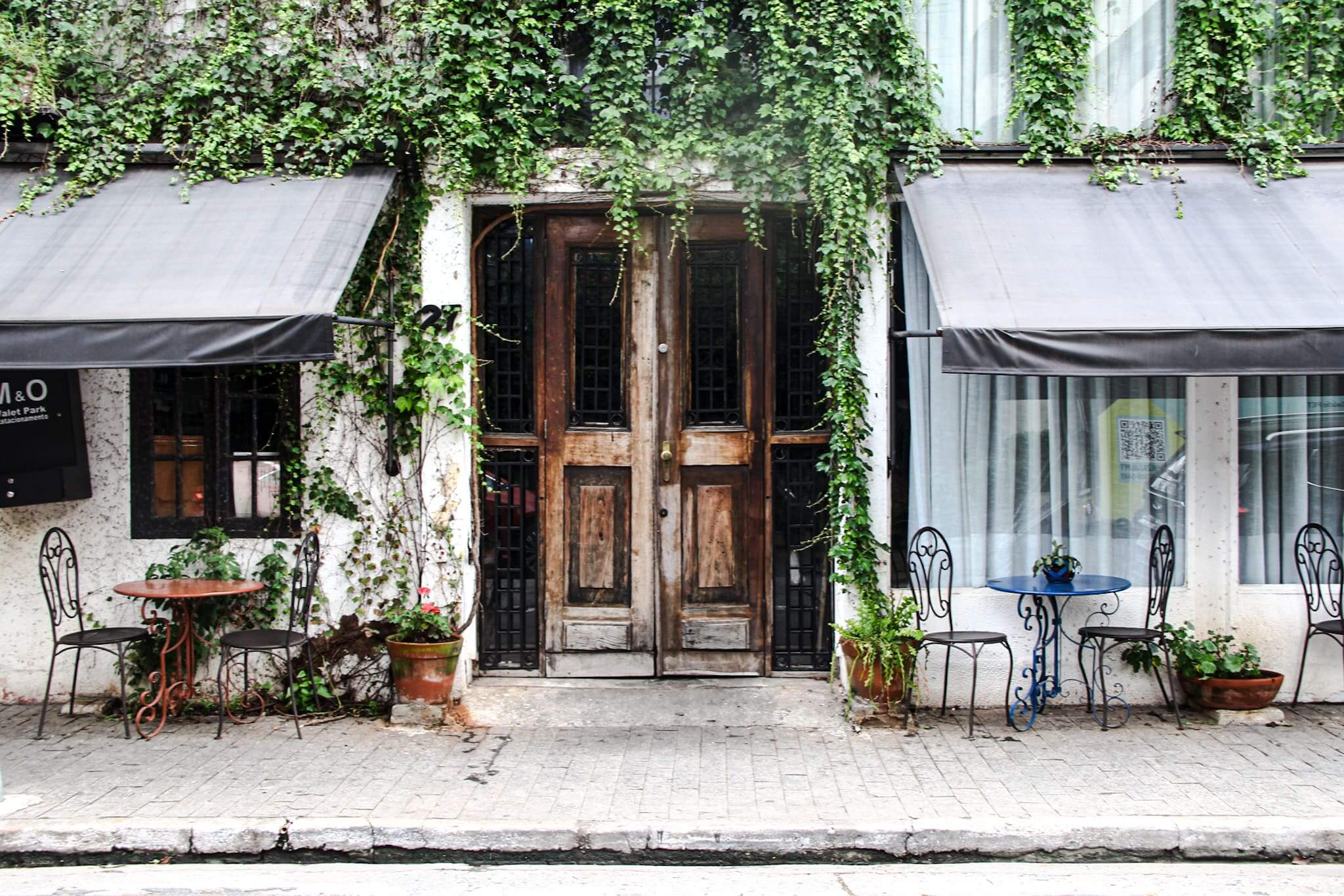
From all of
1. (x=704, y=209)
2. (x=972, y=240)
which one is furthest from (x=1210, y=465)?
(x=704, y=209)

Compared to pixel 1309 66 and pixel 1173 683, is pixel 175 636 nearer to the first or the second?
pixel 1173 683

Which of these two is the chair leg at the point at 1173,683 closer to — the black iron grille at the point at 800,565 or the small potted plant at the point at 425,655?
the black iron grille at the point at 800,565

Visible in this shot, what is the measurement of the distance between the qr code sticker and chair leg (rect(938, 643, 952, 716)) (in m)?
1.74

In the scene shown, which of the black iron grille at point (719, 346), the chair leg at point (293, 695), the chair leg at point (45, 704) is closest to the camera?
the chair leg at point (45, 704)

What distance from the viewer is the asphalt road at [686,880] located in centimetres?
472

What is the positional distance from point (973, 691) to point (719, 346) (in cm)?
271

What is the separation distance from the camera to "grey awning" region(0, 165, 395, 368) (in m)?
5.72

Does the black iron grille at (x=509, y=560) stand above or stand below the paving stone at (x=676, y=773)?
above

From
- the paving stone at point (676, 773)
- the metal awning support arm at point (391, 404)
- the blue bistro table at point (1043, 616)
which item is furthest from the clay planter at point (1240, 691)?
the metal awning support arm at point (391, 404)

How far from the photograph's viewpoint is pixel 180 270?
6.12 meters

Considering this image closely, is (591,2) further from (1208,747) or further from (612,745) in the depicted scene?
(1208,747)

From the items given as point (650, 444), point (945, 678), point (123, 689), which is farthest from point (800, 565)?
point (123, 689)

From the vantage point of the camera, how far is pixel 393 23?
6.99 meters

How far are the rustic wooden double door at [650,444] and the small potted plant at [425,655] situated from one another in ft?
2.17
